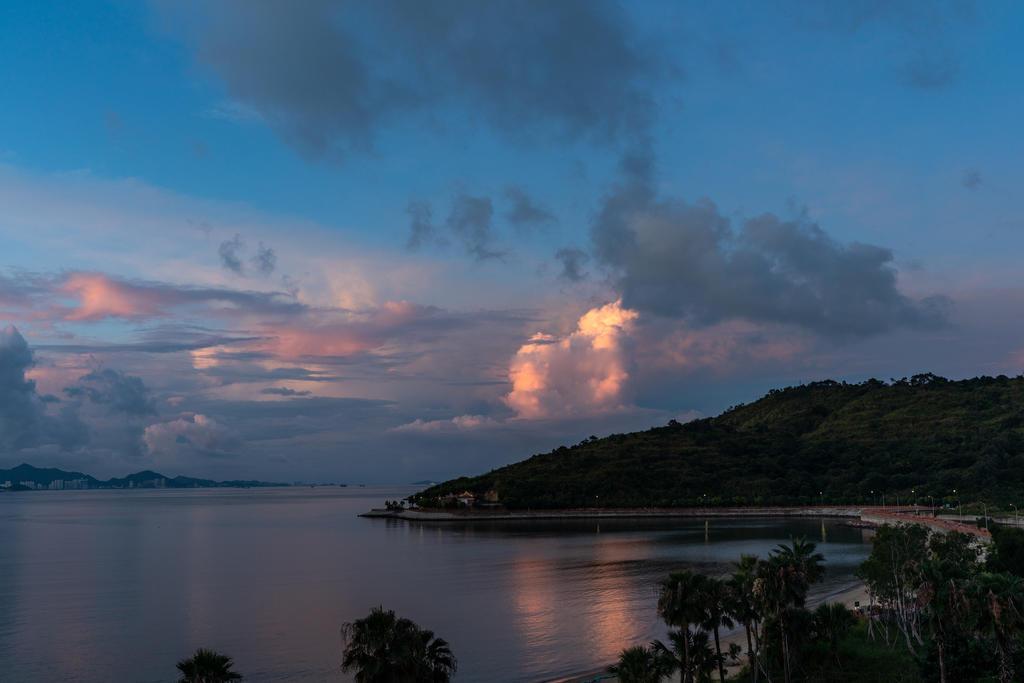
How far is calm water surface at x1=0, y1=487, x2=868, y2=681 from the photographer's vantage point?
5781 centimetres

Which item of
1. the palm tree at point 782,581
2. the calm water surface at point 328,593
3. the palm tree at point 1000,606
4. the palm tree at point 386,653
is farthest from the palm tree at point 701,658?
the palm tree at point 386,653

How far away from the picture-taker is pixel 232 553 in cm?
13425

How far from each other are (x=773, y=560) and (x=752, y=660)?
694 centimetres

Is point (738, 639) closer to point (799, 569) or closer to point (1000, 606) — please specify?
point (799, 569)

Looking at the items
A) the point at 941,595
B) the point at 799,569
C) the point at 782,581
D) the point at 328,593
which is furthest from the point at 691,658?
the point at 328,593

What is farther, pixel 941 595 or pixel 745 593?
pixel 745 593

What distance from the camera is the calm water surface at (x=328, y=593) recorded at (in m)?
57.8

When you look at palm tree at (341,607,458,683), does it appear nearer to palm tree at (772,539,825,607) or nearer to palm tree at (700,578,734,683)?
palm tree at (700,578,734,683)

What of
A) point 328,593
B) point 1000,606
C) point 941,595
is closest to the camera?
point 1000,606

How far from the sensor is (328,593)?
88.6m

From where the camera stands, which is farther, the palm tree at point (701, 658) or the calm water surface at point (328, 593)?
the calm water surface at point (328, 593)

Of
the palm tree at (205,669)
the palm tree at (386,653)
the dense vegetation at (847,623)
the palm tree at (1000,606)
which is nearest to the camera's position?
the palm tree at (205,669)

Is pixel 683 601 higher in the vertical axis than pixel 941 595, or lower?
lower

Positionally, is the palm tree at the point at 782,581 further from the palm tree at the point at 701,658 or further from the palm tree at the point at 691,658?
the palm tree at the point at 691,658
